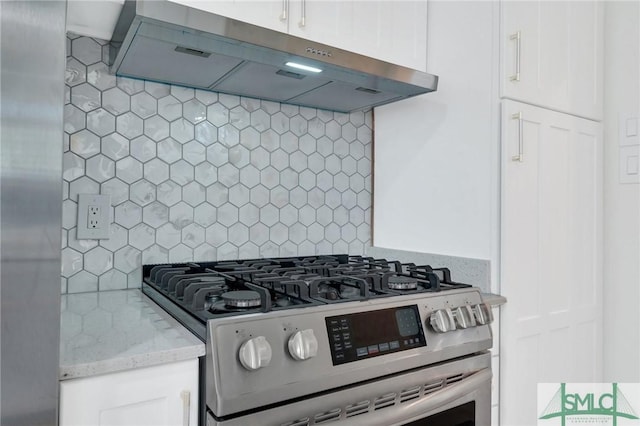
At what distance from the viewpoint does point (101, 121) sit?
4.36 ft

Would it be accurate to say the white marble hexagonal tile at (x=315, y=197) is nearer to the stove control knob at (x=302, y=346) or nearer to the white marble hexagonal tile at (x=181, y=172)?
the white marble hexagonal tile at (x=181, y=172)

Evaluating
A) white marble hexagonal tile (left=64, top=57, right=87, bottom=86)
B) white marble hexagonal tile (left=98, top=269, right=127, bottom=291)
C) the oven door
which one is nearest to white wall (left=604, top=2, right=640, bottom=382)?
the oven door

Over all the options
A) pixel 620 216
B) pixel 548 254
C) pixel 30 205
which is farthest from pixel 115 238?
pixel 620 216

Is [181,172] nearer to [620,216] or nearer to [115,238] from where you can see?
[115,238]

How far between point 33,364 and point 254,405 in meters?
0.37

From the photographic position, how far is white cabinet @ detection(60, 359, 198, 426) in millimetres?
732

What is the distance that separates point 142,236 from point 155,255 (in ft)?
0.24

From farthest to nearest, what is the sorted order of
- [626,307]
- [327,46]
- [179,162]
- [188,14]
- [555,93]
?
1. [626,307]
2. [555,93]
3. [179,162]
4. [327,46]
5. [188,14]

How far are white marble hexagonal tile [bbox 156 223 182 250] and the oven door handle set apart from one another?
0.81 meters

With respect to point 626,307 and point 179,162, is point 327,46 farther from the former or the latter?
point 626,307

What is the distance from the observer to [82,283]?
1.29 meters

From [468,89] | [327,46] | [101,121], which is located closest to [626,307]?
[468,89]

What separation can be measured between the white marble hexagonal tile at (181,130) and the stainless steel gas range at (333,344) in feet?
1.37

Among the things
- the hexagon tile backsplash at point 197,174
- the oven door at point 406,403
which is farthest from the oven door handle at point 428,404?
the hexagon tile backsplash at point 197,174
